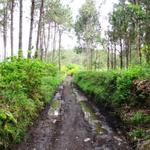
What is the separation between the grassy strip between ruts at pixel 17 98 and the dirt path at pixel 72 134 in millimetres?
407

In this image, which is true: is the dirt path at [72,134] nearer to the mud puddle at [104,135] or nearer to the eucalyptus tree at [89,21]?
the mud puddle at [104,135]

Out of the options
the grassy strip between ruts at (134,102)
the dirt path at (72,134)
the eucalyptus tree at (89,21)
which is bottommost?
the dirt path at (72,134)

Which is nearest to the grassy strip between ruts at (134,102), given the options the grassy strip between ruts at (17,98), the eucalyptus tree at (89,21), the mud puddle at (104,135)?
the mud puddle at (104,135)

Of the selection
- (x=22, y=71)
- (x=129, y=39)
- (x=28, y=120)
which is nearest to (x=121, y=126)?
(x=28, y=120)

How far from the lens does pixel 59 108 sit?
588 inches

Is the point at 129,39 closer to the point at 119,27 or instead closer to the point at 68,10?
the point at 119,27

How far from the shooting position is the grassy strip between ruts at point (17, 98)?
7614 mm

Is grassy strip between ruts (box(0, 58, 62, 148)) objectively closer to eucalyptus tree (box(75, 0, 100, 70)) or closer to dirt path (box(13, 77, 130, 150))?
dirt path (box(13, 77, 130, 150))

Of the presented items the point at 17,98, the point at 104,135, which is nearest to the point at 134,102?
the point at 104,135

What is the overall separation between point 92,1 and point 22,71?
42.7 m

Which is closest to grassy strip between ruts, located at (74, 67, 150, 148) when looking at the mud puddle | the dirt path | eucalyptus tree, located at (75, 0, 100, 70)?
the mud puddle

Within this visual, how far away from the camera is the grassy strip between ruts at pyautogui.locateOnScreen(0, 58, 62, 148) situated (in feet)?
25.0

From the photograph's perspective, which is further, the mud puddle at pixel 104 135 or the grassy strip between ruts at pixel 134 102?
the grassy strip between ruts at pixel 134 102

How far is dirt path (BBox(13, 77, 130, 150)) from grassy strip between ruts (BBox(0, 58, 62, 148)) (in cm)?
41
